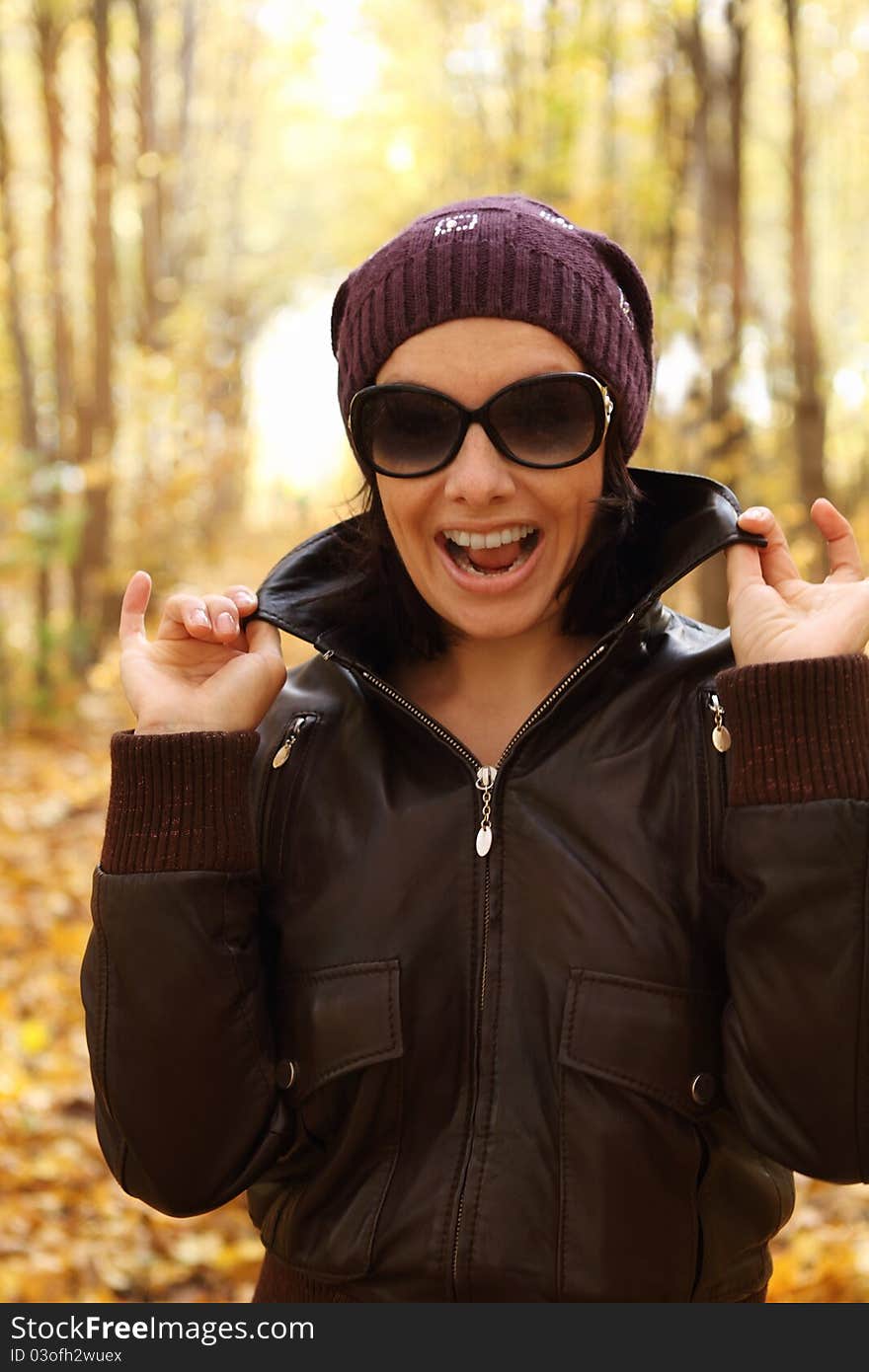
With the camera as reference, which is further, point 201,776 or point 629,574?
point 629,574

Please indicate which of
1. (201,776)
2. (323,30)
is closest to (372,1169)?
(201,776)

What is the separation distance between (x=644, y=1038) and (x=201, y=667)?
36.6 inches

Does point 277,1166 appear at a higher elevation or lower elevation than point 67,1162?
higher

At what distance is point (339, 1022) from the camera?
1.84 m

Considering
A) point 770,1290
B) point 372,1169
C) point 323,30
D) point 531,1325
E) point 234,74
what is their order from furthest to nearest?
1. point 234,74
2. point 323,30
3. point 770,1290
4. point 372,1169
5. point 531,1325

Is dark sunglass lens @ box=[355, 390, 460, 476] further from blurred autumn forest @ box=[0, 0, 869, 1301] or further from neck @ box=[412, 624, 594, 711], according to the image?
blurred autumn forest @ box=[0, 0, 869, 1301]

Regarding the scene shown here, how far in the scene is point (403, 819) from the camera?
191 centimetres

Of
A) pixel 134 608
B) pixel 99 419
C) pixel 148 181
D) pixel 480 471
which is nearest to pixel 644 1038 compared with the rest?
pixel 480 471

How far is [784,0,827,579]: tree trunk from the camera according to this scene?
6.41 m

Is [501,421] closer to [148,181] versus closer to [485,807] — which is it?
[485,807]

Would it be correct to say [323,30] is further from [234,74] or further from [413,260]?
[413,260]

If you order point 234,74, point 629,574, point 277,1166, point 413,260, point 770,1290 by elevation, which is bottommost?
point 770,1290

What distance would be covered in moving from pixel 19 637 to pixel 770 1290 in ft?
30.9

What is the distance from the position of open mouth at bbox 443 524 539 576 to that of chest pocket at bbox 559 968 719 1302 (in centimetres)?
65
